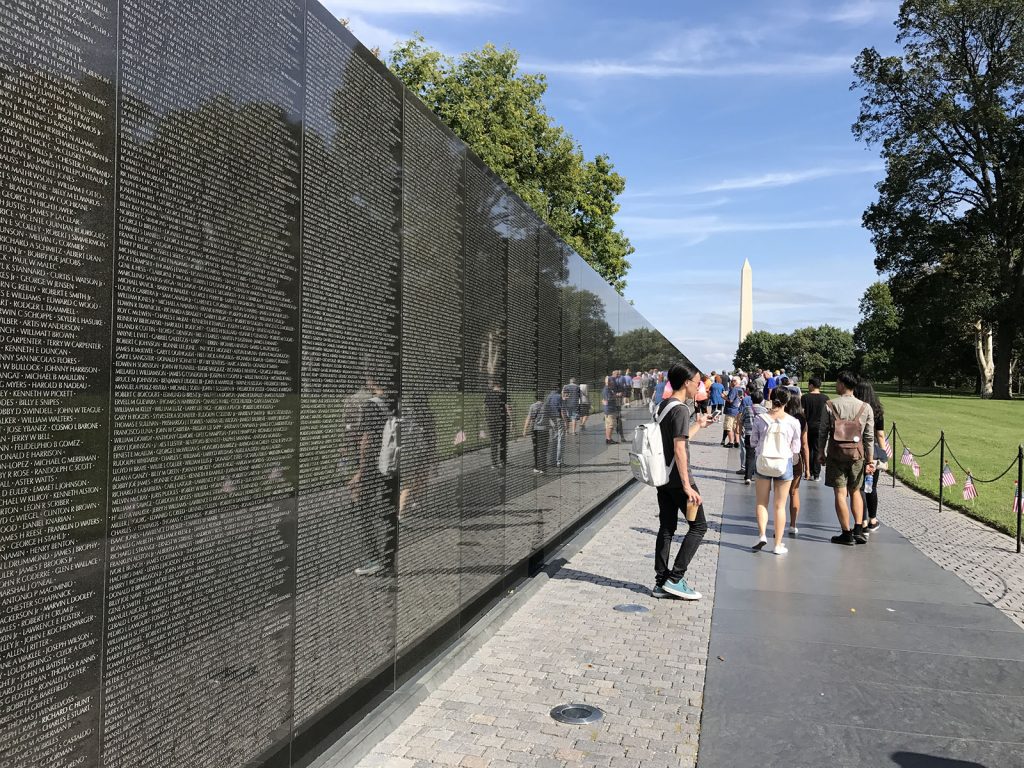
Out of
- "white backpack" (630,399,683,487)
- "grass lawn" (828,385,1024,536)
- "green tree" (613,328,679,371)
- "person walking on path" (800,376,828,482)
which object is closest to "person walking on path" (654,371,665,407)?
"green tree" (613,328,679,371)

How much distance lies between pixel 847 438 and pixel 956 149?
46.9m

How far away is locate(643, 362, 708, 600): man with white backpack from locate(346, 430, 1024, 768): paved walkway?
0.27 metres

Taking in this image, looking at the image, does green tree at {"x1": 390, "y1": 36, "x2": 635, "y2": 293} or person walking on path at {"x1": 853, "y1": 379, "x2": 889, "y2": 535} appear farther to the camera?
green tree at {"x1": 390, "y1": 36, "x2": 635, "y2": 293}

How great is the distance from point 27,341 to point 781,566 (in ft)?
26.3

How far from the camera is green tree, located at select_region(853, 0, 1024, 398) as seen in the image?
4509 centimetres

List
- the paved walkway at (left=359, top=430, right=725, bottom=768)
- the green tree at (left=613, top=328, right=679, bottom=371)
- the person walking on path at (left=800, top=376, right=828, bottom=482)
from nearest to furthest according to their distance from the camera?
the paved walkway at (left=359, top=430, right=725, bottom=768)
the person walking on path at (left=800, top=376, right=828, bottom=482)
the green tree at (left=613, top=328, right=679, bottom=371)

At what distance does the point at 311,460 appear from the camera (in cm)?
378

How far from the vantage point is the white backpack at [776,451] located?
9.13 m

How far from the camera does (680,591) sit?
23.9 feet

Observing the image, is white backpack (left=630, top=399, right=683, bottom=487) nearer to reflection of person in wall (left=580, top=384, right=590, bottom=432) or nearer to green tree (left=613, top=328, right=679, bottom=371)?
reflection of person in wall (left=580, top=384, right=590, bottom=432)

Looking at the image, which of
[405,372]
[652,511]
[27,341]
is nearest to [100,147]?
[27,341]

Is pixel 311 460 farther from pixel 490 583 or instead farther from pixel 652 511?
pixel 652 511

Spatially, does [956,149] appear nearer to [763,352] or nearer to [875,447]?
[875,447]

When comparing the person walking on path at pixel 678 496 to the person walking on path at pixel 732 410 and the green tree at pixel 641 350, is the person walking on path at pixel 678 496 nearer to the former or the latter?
the green tree at pixel 641 350
